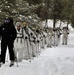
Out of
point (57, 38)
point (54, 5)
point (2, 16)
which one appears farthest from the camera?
point (54, 5)

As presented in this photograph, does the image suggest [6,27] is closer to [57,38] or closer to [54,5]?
[57,38]

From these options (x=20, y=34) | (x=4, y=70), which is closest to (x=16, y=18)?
(x=20, y=34)

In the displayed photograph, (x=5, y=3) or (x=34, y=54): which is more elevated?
(x=5, y=3)

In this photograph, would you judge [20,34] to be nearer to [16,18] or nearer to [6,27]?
[6,27]

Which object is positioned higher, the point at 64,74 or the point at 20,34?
the point at 20,34

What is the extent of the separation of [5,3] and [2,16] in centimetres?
168

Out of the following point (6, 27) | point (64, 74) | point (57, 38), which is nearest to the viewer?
point (64, 74)

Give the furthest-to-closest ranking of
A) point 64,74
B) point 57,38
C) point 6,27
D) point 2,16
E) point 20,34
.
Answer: point 57,38, point 2,16, point 20,34, point 6,27, point 64,74

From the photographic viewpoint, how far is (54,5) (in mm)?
76250

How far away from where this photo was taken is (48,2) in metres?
76.6

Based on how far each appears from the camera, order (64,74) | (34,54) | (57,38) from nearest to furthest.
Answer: (64,74), (34,54), (57,38)

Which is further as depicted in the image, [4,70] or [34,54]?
[34,54]

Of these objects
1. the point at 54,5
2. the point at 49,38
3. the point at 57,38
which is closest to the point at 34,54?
the point at 49,38

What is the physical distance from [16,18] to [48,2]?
144 ft
